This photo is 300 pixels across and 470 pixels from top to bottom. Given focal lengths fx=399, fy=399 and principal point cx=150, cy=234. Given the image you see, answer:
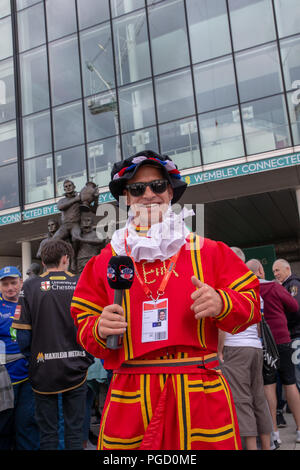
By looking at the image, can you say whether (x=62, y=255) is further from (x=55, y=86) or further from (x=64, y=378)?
(x=55, y=86)

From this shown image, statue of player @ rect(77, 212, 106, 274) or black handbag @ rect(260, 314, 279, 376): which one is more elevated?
statue of player @ rect(77, 212, 106, 274)

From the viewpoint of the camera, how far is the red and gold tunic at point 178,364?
1582 mm

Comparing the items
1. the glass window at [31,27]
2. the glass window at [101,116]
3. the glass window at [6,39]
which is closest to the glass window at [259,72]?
the glass window at [101,116]

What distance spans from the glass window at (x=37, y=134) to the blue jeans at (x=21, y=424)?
1589 cm

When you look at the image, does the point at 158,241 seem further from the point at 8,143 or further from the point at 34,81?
the point at 34,81

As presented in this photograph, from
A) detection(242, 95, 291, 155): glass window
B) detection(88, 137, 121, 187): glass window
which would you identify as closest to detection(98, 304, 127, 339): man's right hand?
detection(242, 95, 291, 155): glass window

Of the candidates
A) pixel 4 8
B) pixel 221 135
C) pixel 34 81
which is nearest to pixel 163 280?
pixel 221 135

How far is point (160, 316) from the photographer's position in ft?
5.45

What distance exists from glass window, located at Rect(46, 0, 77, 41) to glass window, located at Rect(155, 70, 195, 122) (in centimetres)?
539

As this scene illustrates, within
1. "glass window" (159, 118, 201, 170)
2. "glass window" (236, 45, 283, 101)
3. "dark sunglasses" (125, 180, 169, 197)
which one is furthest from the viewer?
"glass window" (159, 118, 201, 170)

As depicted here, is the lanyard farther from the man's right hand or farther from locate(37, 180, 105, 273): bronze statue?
locate(37, 180, 105, 273): bronze statue

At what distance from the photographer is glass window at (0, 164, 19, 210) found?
728 inches

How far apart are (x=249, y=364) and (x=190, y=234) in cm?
240

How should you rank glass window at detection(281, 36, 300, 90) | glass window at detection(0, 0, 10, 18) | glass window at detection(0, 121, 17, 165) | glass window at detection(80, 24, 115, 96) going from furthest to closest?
1. glass window at detection(0, 0, 10, 18)
2. glass window at detection(0, 121, 17, 165)
3. glass window at detection(80, 24, 115, 96)
4. glass window at detection(281, 36, 300, 90)
